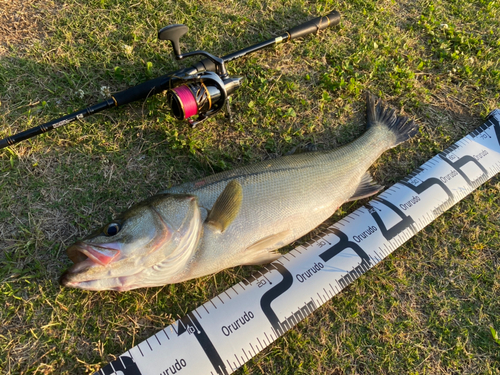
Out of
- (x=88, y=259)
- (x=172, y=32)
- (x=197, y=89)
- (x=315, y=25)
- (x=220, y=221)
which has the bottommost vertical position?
(x=220, y=221)

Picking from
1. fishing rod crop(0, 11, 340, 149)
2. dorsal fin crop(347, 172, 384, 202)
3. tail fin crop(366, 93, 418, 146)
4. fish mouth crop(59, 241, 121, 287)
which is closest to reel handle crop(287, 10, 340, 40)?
fishing rod crop(0, 11, 340, 149)

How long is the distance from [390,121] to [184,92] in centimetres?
227

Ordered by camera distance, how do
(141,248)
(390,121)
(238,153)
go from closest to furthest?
1. (141,248)
2. (238,153)
3. (390,121)

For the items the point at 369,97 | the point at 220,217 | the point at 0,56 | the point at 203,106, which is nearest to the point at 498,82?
the point at 369,97

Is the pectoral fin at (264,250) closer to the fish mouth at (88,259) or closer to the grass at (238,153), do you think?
the grass at (238,153)

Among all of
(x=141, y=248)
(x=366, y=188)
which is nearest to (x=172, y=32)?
(x=141, y=248)

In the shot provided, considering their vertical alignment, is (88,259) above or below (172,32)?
below

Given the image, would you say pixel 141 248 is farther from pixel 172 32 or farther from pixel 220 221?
pixel 172 32

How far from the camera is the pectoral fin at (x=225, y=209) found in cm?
256

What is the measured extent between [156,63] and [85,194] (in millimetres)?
1646

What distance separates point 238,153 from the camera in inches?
136

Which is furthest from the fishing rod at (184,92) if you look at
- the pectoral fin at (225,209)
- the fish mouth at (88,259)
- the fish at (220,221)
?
the fish mouth at (88,259)

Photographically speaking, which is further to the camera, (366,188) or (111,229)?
(366,188)

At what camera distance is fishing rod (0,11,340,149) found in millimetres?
2850
